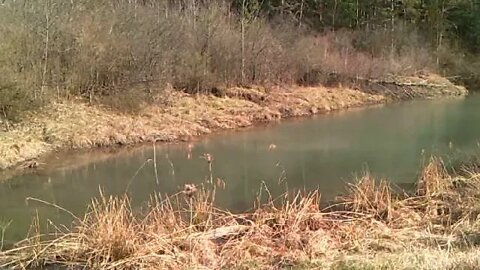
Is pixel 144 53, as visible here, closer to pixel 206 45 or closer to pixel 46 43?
pixel 46 43

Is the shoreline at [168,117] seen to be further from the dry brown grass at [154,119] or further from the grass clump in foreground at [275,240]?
the grass clump in foreground at [275,240]

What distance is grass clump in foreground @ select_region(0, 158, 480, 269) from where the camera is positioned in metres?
7.23

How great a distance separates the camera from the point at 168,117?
21.0m

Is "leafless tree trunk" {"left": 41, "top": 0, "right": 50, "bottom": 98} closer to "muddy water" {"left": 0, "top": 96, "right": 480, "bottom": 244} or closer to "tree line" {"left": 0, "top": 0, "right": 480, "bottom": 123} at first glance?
"tree line" {"left": 0, "top": 0, "right": 480, "bottom": 123}

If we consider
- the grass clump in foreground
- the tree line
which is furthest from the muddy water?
the tree line

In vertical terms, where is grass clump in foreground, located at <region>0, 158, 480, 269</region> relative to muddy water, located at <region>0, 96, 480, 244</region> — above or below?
above

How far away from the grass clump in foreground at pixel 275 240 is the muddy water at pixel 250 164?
5.77 ft

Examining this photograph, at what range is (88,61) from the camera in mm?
20406

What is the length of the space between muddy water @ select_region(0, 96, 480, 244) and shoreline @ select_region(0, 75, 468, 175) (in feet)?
2.46

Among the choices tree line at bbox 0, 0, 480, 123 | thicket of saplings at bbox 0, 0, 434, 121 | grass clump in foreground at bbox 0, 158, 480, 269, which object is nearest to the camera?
grass clump in foreground at bbox 0, 158, 480, 269

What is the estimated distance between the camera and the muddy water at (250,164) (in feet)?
39.7

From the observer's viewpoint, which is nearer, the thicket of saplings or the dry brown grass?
the dry brown grass

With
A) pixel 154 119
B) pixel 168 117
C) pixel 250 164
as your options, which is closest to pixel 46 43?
pixel 154 119

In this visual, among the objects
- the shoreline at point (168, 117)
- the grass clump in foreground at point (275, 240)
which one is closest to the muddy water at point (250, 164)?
the shoreline at point (168, 117)
